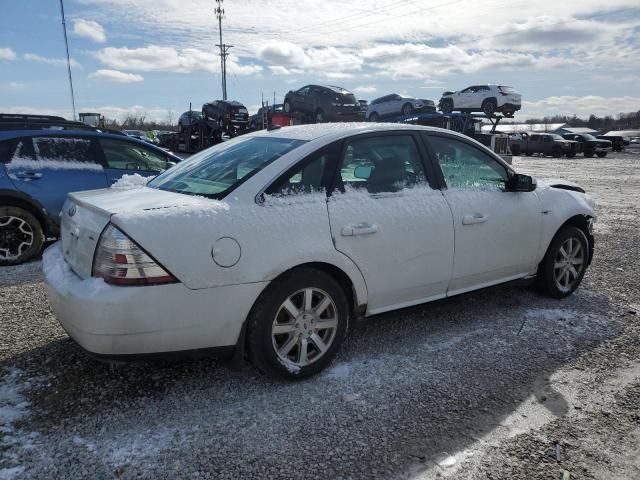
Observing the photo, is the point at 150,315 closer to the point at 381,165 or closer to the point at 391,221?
the point at 391,221

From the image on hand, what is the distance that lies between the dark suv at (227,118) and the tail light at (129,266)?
19996 mm

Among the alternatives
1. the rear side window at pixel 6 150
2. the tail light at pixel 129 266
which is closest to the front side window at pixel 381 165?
the tail light at pixel 129 266

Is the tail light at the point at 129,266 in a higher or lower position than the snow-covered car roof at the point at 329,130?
lower

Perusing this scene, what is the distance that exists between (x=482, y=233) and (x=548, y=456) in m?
1.81

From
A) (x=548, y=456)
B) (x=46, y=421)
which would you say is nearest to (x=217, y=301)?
(x=46, y=421)

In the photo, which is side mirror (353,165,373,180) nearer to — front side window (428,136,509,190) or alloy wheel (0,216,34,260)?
front side window (428,136,509,190)

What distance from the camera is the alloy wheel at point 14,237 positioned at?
589cm

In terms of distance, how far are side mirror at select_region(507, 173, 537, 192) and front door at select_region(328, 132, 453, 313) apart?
2.71ft

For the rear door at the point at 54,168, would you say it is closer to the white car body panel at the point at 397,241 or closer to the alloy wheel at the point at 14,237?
the alloy wheel at the point at 14,237

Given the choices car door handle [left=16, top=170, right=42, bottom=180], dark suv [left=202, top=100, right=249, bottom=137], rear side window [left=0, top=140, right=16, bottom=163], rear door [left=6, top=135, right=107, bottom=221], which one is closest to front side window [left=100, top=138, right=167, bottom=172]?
rear door [left=6, top=135, right=107, bottom=221]

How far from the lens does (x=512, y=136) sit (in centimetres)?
3419

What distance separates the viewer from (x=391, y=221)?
11.4ft

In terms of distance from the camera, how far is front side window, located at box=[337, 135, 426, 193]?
3473 millimetres

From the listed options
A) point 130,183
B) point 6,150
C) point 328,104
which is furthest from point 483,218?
point 328,104
